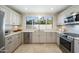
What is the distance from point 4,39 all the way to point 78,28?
2.36m

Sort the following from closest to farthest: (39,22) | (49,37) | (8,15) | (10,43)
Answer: (10,43), (8,15), (49,37), (39,22)

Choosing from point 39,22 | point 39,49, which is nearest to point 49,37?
point 39,22

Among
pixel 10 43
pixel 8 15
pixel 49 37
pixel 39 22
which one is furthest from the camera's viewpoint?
pixel 39 22

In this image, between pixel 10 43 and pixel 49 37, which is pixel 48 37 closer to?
pixel 49 37

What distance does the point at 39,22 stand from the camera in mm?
7391

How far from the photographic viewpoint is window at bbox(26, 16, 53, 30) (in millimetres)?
7344

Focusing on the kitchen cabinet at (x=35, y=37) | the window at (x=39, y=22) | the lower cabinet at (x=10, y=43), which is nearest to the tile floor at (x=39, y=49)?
the lower cabinet at (x=10, y=43)

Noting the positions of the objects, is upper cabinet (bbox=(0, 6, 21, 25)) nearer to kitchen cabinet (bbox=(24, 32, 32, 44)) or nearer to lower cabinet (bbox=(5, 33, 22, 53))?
lower cabinet (bbox=(5, 33, 22, 53))

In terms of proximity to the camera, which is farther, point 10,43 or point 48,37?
point 48,37

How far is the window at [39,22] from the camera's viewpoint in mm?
7344

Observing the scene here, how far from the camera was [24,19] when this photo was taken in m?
7.28

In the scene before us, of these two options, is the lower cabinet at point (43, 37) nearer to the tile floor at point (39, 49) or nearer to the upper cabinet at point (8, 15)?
the tile floor at point (39, 49)
